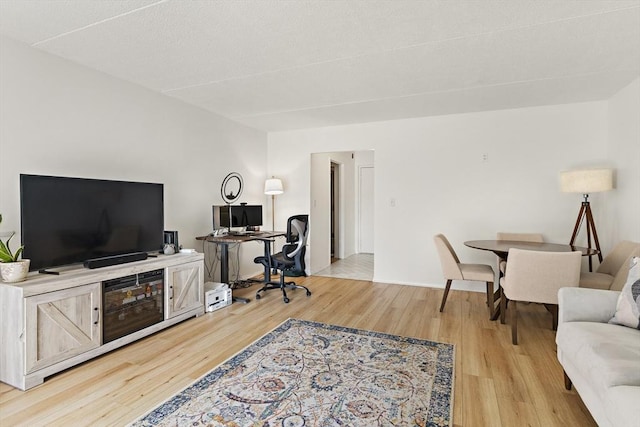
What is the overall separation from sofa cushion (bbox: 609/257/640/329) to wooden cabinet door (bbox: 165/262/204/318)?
3.39 m

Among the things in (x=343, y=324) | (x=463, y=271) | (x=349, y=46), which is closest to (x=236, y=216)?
(x=343, y=324)

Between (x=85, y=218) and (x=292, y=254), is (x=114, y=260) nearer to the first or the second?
(x=85, y=218)

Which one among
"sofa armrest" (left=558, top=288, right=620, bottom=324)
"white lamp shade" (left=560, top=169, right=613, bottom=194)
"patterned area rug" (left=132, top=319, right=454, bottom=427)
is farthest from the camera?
"white lamp shade" (left=560, top=169, right=613, bottom=194)

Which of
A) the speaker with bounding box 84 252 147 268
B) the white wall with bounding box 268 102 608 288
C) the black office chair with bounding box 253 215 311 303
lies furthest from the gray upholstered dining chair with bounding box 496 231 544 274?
the speaker with bounding box 84 252 147 268

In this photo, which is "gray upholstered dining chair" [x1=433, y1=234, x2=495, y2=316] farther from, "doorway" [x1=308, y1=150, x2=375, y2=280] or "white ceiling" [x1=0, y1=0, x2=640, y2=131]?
"doorway" [x1=308, y1=150, x2=375, y2=280]

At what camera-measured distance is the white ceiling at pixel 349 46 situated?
2062mm

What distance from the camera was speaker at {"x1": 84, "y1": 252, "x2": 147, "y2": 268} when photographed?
104 inches

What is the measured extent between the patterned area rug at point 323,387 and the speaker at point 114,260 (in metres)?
1.28

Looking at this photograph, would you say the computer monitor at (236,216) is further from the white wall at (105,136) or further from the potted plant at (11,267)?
the potted plant at (11,267)

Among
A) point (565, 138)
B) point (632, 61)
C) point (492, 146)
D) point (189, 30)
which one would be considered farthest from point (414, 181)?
point (189, 30)

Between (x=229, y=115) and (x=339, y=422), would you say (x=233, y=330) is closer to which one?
(x=339, y=422)

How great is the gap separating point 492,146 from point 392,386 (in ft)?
11.5

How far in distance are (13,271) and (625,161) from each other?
5527 millimetres

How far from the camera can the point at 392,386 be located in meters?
2.16
